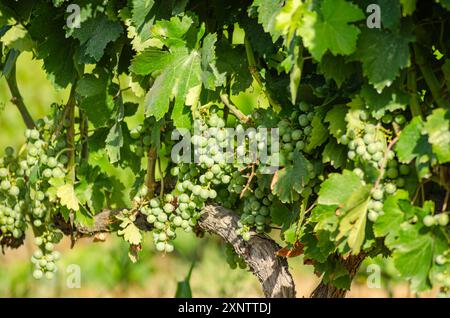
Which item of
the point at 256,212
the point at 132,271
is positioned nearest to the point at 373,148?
the point at 256,212

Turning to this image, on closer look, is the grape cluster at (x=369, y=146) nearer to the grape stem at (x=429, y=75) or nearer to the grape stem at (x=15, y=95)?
the grape stem at (x=429, y=75)

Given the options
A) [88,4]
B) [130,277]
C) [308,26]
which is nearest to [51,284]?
[130,277]

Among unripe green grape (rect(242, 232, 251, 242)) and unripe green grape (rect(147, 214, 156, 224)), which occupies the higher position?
unripe green grape (rect(147, 214, 156, 224))

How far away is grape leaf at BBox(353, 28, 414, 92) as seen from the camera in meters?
1.74

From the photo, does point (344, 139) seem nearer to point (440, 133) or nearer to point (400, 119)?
point (400, 119)

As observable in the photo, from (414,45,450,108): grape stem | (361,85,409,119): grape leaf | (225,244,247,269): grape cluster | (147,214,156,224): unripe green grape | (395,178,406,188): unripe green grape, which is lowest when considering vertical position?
(225,244,247,269): grape cluster

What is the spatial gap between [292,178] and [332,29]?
0.47 metres

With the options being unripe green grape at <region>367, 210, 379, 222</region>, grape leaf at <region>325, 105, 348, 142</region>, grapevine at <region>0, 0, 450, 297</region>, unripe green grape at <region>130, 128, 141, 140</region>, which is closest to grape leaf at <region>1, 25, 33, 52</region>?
grapevine at <region>0, 0, 450, 297</region>

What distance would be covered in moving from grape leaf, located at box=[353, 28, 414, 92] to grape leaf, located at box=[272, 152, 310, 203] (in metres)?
0.34

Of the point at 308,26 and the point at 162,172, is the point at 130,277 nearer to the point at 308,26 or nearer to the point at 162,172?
the point at 162,172

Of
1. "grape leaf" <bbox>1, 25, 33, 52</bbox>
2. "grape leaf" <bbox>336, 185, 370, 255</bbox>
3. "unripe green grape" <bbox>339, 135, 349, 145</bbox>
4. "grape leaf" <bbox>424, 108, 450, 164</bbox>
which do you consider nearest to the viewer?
"grape leaf" <bbox>424, 108, 450, 164</bbox>

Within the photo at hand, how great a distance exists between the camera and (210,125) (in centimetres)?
222

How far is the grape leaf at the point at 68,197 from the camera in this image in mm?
2484

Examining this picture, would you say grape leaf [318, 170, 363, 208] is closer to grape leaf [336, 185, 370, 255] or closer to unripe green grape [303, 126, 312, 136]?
grape leaf [336, 185, 370, 255]
